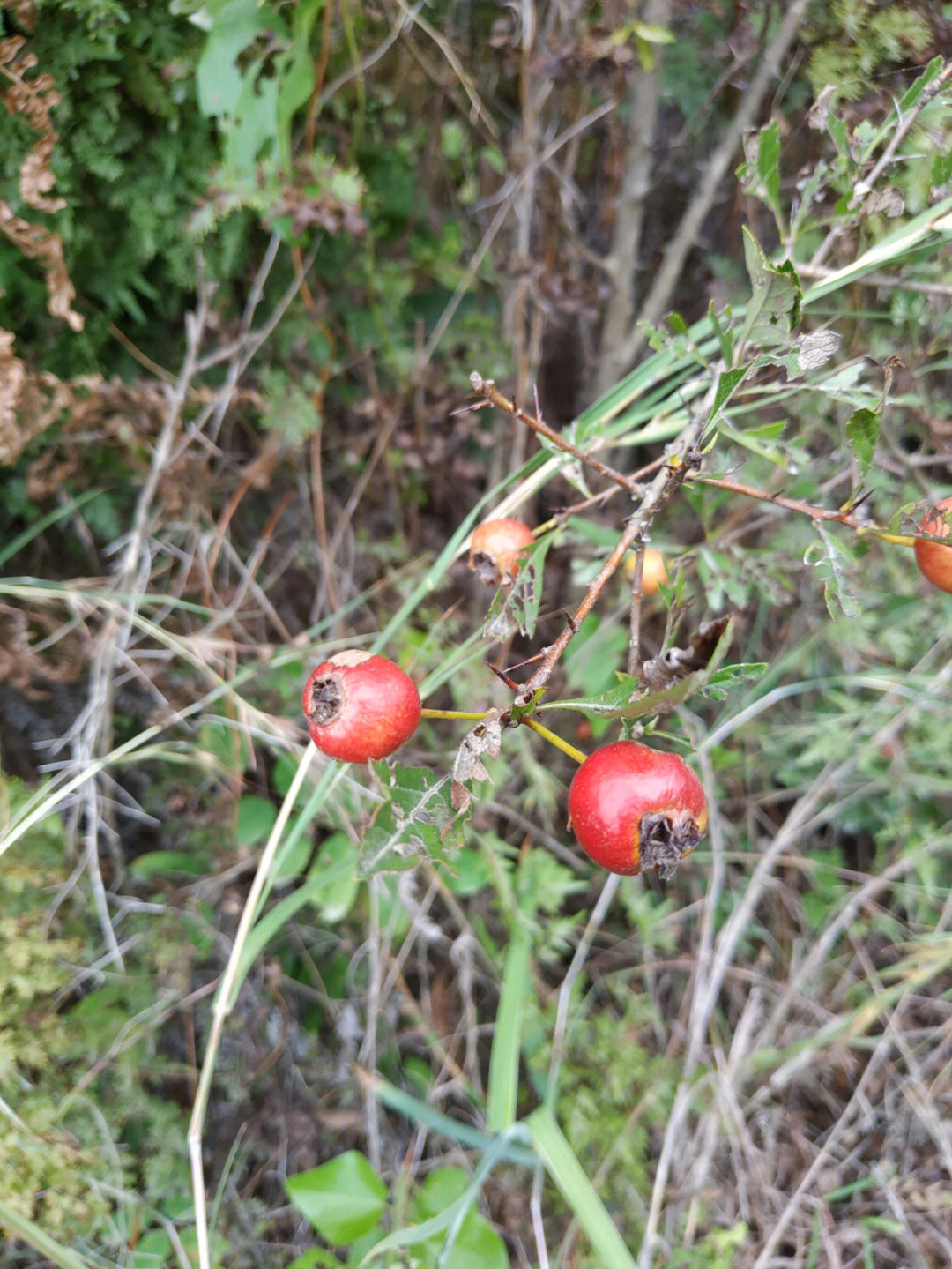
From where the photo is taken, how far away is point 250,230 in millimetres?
1504

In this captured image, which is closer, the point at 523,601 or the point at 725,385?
the point at 725,385

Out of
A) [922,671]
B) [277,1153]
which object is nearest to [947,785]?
[922,671]

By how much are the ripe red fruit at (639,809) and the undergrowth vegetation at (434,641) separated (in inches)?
19.3

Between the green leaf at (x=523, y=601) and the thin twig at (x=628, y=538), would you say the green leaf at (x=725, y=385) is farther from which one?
the green leaf at (x=523, y=601)

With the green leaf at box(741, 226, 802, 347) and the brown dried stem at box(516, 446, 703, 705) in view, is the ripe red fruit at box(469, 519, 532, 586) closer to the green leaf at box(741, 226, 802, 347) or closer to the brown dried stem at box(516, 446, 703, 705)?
the brown dried stem at box(516, 446, 703, 705)

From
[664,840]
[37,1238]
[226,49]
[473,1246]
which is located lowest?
[473,1246]

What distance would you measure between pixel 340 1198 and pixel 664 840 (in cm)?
96

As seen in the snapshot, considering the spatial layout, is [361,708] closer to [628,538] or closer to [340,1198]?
[628,538]

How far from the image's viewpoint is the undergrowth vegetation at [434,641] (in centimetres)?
130

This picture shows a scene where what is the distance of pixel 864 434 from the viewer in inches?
30.6

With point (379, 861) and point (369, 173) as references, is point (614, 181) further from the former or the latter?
point (379, 861)

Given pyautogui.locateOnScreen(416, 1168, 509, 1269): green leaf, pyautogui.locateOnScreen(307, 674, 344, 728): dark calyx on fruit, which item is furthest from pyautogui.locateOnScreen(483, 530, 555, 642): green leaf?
pyautogui.locateOnScreen(416, 1168, 509, 1269): green leaf

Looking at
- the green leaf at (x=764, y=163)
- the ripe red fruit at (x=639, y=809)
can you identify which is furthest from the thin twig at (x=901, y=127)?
the ripe red fruit at (x=639, y=809)

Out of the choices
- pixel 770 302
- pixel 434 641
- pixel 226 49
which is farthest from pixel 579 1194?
pixel 226 49
